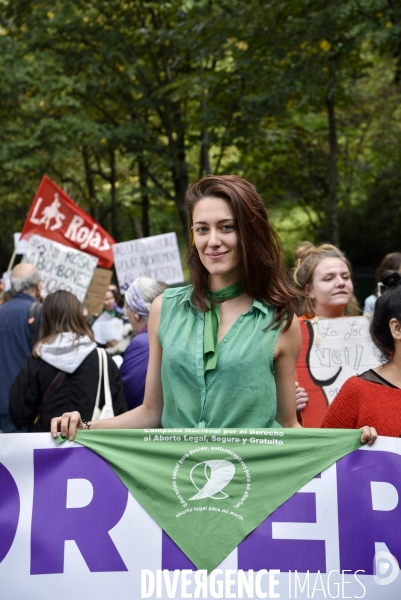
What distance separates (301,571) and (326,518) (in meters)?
0.21

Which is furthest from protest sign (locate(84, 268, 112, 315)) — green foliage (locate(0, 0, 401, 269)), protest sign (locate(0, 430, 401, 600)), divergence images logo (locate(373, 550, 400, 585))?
divergence images logo (locate(373, 550, 400, 585))

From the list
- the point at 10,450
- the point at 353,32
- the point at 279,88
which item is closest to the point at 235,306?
the point at 10,450

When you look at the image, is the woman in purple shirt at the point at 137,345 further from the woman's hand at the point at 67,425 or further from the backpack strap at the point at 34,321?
the woman's hand at the point at 67,425

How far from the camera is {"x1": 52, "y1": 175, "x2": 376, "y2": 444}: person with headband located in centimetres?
292

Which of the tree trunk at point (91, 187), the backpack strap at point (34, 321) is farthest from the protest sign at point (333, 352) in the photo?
the tree trunk at point (91, 187)

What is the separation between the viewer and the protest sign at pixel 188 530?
302cm

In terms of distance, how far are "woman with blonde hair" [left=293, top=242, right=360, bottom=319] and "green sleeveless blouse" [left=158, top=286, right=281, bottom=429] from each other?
2.02m

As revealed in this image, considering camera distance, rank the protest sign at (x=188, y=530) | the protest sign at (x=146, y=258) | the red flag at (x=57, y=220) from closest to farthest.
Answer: the protest sign at (x=188, y=530)
the red flag at (x=57, y=220)
the protest sign at (x=146, y=258)

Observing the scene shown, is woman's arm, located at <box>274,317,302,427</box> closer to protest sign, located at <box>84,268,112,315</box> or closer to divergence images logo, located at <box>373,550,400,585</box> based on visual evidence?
divergence images logo, located at <box>373,550,400,585</box>

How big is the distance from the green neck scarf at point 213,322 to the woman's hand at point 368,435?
65cm

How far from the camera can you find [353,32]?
1156 cm

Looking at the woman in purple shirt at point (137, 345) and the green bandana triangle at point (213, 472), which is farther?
the woman in purple shirt at point (137, 345)

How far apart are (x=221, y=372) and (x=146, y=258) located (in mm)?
8305

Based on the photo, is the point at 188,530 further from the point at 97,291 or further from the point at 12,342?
the point at 97,291
